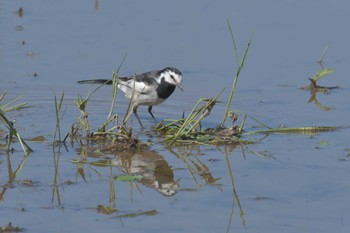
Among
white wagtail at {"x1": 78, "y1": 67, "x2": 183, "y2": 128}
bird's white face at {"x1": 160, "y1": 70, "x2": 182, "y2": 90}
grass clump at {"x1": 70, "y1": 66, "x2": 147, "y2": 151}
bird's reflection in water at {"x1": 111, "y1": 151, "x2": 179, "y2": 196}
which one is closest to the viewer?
bird's reflection in water at {"x1": 111, "y1": 151, "x2": 179, "y2": 196}

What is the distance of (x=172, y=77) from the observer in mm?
11445

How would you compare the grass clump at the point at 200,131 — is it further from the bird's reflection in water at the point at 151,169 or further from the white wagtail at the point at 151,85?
the white wagtail at the point at 151,85

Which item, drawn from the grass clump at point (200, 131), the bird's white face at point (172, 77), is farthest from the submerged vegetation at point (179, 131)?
the bird's white face at point (172, 77)

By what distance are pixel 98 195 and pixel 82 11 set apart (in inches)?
282

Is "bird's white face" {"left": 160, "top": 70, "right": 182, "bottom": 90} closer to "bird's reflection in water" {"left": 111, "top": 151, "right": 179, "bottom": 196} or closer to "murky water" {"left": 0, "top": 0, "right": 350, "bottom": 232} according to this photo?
"murky water" {"left": 0, "top": 0, "right": 350, "bottom": 232}

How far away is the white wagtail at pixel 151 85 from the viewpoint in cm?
1148

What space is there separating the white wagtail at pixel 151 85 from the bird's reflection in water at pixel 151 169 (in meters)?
1.97

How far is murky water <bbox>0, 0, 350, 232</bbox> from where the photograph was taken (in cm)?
784

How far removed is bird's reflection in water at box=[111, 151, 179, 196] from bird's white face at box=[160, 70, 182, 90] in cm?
187

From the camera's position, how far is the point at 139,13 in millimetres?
14891

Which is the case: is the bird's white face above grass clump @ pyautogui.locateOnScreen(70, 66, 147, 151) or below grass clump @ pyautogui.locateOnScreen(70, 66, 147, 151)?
above

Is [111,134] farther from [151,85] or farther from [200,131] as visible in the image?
[151,85]

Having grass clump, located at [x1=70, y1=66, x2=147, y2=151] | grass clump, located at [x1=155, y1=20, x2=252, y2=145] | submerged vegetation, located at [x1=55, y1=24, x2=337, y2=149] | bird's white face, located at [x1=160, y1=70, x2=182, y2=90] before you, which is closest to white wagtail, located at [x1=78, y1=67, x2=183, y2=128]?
bird's white face, located at [x1=160, y1=70, x2=182, y2=90]

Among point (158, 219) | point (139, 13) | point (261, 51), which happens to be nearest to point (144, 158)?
point (158, 219)
